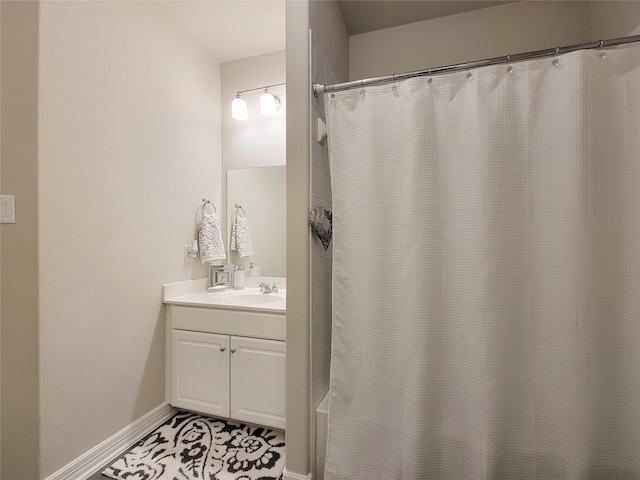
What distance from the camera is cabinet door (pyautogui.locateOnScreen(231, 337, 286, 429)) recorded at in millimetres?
1736

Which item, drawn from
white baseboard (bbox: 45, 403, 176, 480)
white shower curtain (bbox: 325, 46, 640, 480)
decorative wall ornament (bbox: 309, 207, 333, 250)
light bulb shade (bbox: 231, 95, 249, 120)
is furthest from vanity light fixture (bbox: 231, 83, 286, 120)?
white baseboard (bbox: 45, 403, 176, 480)

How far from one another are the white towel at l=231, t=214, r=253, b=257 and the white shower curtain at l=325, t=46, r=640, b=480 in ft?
4.44

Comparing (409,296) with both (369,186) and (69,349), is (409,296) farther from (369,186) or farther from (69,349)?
(69,349)

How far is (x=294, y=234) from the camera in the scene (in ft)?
4.50

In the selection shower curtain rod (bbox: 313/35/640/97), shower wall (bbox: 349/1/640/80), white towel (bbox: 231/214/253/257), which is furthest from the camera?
white towel (bbox: 231/214/253/257)

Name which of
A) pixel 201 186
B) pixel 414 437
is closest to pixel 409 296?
pixel 414 437

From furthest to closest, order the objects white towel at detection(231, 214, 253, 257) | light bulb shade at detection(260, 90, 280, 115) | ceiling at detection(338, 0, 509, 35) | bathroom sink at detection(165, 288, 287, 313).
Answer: white towel at detection(231, 214, 253, 257) → light bulb shade at detection(260, 90, 280, 115) → bathroom sink at detection(165, 288, 287, 313) → ceiling at detection(338, 0, 509, 35)

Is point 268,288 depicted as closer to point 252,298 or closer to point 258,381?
point 252,298

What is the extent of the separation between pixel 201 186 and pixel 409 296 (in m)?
1.87

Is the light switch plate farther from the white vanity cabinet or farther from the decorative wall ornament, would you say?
the decorative wall ornament

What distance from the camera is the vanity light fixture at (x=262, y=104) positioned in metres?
2.32

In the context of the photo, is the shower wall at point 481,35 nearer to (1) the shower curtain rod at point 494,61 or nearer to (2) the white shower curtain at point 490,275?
(1) the shower curtain rod at point 494,61

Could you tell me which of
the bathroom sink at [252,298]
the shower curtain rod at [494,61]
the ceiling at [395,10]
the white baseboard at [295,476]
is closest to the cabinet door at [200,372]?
the bathroom sink at [252,298]

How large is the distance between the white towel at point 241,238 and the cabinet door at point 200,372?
77cm
